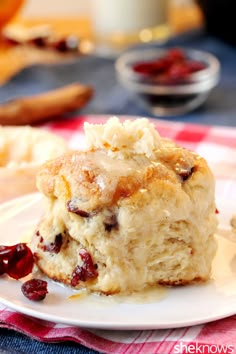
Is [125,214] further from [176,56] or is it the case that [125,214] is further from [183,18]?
[183,18]

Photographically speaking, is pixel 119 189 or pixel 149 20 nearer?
pixel 119 189

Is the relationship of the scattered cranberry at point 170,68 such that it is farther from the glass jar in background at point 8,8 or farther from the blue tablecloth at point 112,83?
the glass jar in background at point 8,8

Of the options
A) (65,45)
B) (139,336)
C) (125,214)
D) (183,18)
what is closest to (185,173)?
(125,214)

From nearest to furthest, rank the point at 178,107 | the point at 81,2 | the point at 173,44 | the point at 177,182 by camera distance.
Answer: the point at 177,182
the point at 178,107
the point at 173,44
the point at 81,2

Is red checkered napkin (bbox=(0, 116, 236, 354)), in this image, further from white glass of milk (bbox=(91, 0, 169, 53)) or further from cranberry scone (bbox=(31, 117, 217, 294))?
white glass of milk (bbox=(91, 0, 169, 53))

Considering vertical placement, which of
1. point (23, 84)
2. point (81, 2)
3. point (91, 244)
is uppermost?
point (91, 244)

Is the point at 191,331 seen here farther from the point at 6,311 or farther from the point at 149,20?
the point at 149,20

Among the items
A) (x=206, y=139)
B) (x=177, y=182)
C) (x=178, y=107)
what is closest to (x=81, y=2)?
(x=178, y=107)
